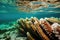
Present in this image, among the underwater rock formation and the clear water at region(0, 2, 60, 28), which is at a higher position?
the clear water at region(0, 2, 60, 28)

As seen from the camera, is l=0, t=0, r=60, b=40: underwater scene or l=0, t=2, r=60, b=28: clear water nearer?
l=0, t=0, r=60, b=40: underwater scene

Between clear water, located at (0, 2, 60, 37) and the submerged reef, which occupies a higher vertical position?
clear water, located at (0, 2, 60, 37)

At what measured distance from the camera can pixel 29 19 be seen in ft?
8.97

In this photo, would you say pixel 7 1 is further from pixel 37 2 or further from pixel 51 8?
pixel 51 8

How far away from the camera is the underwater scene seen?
8.64ft

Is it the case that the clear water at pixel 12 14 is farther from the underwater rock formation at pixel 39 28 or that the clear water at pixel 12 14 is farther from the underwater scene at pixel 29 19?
the underwater rock formation at pixel 39 28

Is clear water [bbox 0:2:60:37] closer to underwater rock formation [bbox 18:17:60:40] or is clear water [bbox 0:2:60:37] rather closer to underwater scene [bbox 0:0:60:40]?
underwater scene [bbox 0:0:60:40]

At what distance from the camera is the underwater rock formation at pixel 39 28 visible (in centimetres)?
260

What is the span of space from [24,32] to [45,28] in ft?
1.40

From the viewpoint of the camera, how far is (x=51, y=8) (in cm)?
286

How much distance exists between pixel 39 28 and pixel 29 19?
27 centimetres

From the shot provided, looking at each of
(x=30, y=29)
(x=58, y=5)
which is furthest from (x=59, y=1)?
(x=30, y=29)

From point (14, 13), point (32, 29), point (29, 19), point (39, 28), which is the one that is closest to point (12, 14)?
point (14, 13)

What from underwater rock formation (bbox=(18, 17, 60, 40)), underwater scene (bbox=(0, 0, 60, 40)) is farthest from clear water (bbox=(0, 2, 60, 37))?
underwater rock formation (bbox=(18, 17, 60, 40))
